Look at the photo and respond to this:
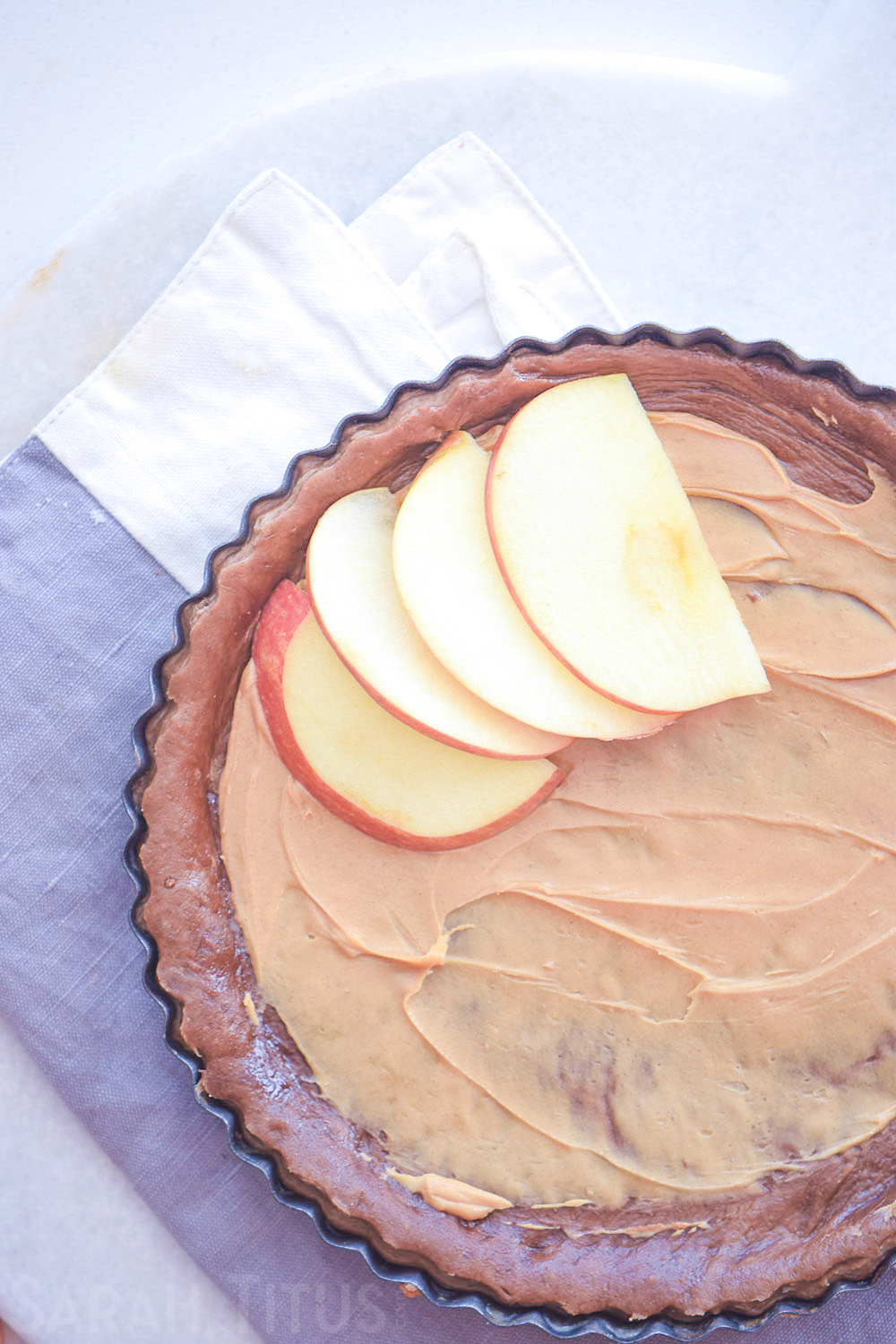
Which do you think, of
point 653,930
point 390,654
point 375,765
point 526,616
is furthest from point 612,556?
point 653,930

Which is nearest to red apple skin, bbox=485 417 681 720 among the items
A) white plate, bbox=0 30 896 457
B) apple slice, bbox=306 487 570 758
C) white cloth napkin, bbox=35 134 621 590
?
apple slice, bbox=306 487 570 758

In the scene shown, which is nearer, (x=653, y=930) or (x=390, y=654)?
(x=390, y=654)

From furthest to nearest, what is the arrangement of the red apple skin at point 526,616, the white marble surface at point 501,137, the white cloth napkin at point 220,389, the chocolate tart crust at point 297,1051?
the white marble surface at point 501,137, the white cloth napkin at point 220,389, the chocolate tart crust at point 297,1051, the red apple skin at point 526,616

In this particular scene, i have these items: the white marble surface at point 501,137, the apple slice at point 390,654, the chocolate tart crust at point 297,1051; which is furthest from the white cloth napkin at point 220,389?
the apple slice at point 390,654

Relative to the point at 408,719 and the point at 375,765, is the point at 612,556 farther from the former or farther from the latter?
the point at 375,765

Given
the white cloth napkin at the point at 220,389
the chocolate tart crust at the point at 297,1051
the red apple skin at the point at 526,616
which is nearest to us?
the red apple skin at the point at 526,616

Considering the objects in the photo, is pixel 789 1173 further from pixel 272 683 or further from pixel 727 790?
pixel 272 683

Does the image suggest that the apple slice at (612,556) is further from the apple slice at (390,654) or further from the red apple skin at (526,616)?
the apple slice at (390,654)
